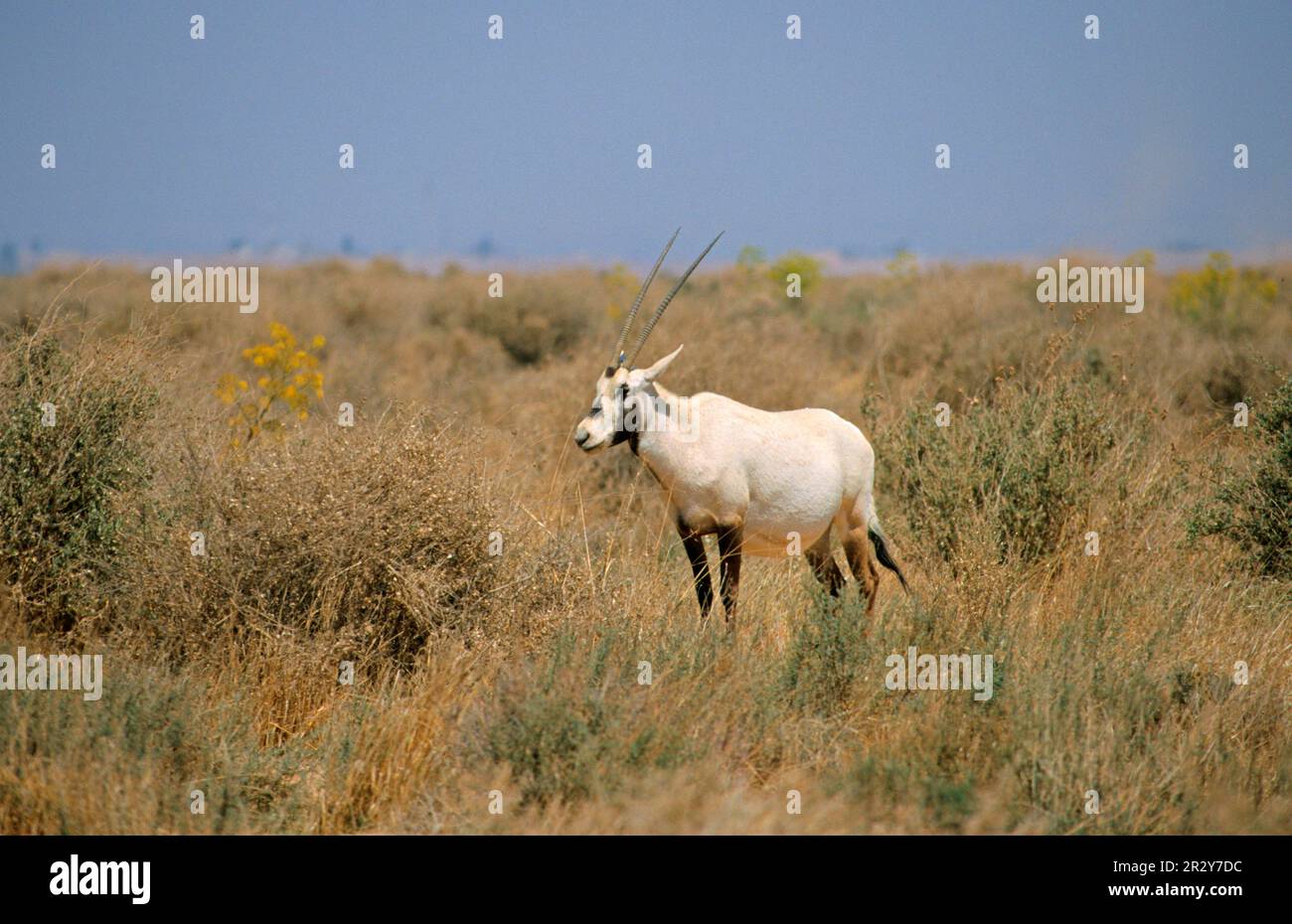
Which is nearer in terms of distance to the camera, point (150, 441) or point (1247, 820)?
point (1247, 820)

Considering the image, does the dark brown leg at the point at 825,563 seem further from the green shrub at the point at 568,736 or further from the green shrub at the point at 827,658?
the green shrub at the point at 568,736

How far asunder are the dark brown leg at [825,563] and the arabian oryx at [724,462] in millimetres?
195

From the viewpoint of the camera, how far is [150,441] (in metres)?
6.38

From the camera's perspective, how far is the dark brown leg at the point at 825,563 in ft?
21.6

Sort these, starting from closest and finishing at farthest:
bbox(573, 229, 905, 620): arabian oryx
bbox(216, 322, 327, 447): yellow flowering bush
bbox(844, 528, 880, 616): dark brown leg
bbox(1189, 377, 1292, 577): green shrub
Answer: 1. bbox(573, 229, 905, 620): arabian oryx
2. bbox(844, 528, 880, 616): dark brown leg
3. bbox(1189, 377, 1292, 577): green shrub
4. bbox(216, 322, 327, 447): yellow flowering bush

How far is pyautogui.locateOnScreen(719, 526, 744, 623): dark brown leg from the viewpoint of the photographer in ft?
19.8

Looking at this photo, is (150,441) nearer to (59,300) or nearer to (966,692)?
(59,300)

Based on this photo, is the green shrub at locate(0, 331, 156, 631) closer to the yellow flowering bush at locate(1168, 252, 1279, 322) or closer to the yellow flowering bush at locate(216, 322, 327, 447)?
the yellow flowering bush at locate(216, 322, 327, 447)

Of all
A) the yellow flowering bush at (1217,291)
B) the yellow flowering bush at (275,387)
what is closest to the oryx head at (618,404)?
the yellow flowering bush at (275,387)

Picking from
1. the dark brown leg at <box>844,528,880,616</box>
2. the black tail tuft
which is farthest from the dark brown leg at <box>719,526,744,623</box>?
the black tail tuft

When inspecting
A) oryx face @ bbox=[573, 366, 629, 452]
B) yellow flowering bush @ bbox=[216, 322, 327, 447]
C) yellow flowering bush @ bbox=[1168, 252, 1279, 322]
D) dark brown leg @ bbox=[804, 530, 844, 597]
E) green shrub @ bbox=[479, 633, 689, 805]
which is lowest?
green shrub @ bbox=[479, 633, 689, 805]

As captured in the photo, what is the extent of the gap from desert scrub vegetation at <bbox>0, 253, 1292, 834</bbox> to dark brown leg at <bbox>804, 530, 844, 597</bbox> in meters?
0.13
